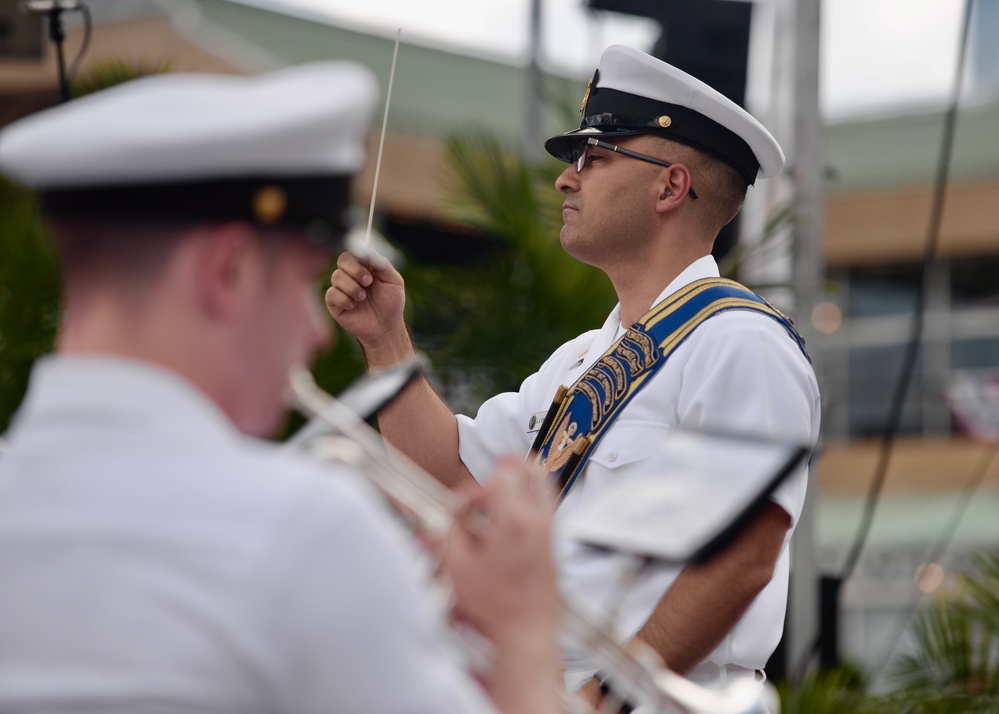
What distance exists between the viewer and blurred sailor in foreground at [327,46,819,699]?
2.38 m

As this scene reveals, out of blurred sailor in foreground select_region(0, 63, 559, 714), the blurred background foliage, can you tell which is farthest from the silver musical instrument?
the blurred background foliage

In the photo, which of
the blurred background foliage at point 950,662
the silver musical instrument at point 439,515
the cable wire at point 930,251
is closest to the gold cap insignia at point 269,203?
the silver musical instrument at point 439,515

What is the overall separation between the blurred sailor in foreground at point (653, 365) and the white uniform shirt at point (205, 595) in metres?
1.13

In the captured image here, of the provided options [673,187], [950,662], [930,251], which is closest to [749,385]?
[673,187]

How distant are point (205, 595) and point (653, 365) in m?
1.58

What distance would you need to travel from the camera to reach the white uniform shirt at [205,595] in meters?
1.12

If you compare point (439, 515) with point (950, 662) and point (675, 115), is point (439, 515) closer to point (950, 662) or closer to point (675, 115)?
point (675, 115)

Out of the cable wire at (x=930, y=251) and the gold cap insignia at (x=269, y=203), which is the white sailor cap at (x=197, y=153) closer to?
the gold cap insignia at (x=269, y=203)

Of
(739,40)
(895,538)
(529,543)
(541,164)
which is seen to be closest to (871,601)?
(895,538)

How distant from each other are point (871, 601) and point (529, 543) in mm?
15465

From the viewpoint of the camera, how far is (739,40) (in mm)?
4008

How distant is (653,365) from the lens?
2607mm

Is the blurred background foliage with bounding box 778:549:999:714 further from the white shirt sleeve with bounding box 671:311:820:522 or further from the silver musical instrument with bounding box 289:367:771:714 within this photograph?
the silver musical instrument with bounding box 289:367:771:714

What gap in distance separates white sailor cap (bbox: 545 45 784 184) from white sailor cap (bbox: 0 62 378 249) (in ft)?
5.41
